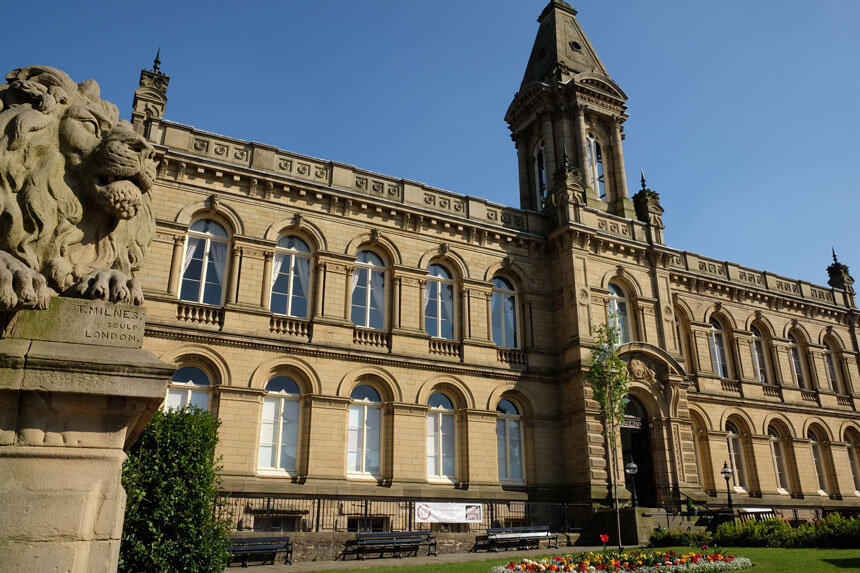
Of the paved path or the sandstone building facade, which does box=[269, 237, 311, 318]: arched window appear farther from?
the paved path

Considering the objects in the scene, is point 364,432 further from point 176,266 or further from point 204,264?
point 176,266

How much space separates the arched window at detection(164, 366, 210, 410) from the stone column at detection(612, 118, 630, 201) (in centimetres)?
1959

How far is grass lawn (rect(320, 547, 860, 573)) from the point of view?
12.7m

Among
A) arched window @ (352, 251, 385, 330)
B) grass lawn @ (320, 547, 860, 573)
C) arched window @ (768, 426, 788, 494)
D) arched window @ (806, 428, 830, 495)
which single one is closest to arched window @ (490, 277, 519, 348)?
arched window @ (352, 251, 385, 330)

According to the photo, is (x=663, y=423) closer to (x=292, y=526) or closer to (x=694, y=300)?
(x=694, y=300)

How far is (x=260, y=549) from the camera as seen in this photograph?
14680 mm

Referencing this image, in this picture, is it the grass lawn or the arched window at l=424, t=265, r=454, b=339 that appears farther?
the arched window at l=424, t=265, r=454, b=339

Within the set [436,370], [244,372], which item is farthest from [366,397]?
[244,372]

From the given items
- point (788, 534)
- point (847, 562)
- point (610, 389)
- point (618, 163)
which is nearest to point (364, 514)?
point (610, 389)

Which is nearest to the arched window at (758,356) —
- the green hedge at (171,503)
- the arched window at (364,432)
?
the arched window at (364,432)

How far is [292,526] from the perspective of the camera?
59.0 ft

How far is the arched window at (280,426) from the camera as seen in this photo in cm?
1895

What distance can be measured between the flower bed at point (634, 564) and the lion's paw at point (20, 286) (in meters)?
9.76

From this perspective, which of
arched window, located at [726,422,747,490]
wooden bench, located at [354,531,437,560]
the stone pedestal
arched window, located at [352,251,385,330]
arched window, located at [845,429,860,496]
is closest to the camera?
the stone pedestal
